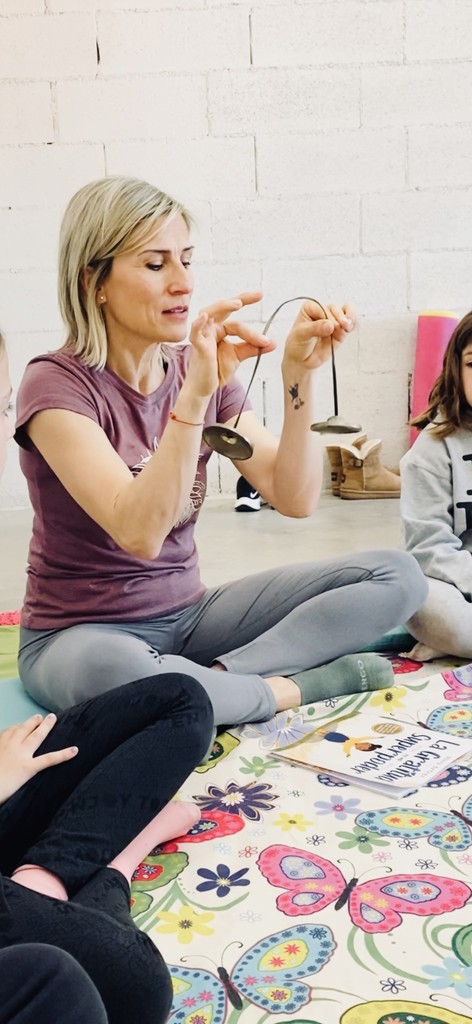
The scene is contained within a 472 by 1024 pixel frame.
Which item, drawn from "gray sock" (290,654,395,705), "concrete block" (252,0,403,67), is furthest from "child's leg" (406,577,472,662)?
"concrete block" (252,0,403,67)

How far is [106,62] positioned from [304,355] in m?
2.51

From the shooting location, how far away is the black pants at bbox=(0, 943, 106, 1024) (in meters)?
0.77

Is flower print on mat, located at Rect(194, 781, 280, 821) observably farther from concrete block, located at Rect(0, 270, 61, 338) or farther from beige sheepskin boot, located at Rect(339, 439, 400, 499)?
concrete block, located at Rect(0, 270, 61, 338)

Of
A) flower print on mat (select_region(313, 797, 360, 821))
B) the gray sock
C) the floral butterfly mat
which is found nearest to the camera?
the floral butterfly mat

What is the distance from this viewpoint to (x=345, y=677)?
180cm

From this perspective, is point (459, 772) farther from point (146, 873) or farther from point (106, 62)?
point (106, 62)

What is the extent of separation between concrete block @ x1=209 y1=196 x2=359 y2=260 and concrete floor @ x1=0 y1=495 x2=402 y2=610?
0.93 m

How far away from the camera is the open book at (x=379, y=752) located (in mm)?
1463

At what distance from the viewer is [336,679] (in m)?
1.80

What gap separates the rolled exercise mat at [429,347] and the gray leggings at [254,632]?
2006 mm

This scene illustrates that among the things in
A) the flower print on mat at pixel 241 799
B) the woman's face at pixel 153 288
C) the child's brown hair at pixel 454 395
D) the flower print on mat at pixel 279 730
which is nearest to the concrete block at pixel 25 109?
the child's brown hair at pixel 454 395

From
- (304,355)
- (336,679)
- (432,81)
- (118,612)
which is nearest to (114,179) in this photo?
(304,355)

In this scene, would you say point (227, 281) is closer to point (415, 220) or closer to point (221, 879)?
point (415, 220)

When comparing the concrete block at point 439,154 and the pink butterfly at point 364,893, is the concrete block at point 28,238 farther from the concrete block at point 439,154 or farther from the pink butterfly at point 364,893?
the pink butterfly at point 364,893
